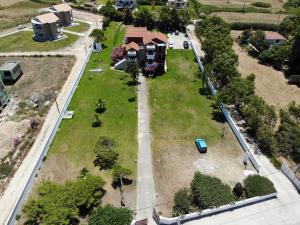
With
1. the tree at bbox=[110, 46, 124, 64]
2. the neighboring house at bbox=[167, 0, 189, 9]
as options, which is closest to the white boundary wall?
the tree at bbox=[110, 46, 124, 64]

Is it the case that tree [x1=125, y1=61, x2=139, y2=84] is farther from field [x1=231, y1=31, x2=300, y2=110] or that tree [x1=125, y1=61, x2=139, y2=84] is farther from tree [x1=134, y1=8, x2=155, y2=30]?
tree [x1=134, y1=8, x2=155, y2=30]

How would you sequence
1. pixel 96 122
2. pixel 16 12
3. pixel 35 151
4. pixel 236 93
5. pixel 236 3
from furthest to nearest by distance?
1. pixel 236 3
2. pixel 16 12
3. pixel 236 93
4. pixel 96 122
5. pixel 35 151

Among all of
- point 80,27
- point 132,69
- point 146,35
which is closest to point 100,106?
point 132,69

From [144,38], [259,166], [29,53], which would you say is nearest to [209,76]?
[144,38]

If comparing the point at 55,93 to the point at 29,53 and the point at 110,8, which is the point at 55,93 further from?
the point at 110,8

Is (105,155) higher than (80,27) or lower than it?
lower

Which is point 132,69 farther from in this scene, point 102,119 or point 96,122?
point 96,122
